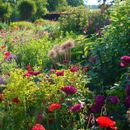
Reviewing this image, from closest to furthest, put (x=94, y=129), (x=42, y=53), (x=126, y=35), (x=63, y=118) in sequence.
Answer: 1. (x=94, y=129)
2. (x=63, y=118)
3. (x=126, y=35)
4. (x=42, y=53)

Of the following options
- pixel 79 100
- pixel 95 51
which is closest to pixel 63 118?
pixel 79 100

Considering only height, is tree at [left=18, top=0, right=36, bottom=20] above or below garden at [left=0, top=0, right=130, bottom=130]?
below

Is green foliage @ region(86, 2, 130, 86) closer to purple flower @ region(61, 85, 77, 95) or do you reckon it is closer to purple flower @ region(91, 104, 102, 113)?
purple flower @ region(61, 85, 77, 95)

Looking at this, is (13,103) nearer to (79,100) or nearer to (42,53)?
(79,100)

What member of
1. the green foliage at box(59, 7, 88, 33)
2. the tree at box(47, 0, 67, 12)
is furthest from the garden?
Result: the tree at box(47, 0, 67, 12)

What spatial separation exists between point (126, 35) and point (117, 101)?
5.68 feet

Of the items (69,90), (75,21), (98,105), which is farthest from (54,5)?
(98,105)

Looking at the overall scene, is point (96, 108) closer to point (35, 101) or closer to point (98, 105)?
point (98, 105)

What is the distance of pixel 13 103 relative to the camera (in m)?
4.21

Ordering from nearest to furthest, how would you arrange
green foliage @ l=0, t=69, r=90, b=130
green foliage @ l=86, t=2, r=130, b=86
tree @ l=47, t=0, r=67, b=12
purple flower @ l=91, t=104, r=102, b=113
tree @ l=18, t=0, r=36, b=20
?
purple flower @ l=91, t=104, r=102, b=113 < green foliage @ l=0, t=69, r=90, b=130 < green foliage @ l=86, t=2, r=130, b=86 < tree @ l=18, t=0, r=36, b=20 < tree @ l=47, t=0, r=67, b=12

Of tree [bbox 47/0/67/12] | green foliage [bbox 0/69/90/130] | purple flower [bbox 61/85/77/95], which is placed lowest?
tree [bbox 47/0/67/12]

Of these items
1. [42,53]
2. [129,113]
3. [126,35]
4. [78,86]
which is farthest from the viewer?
[42,53]

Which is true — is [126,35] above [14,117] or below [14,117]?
above

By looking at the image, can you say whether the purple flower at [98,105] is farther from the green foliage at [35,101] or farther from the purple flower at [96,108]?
the green foliage at [35,101]
